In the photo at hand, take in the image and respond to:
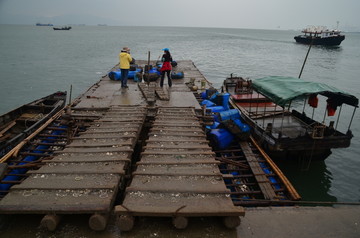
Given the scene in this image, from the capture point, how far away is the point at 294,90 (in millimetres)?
9719

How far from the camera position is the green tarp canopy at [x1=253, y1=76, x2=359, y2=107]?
9.45 m

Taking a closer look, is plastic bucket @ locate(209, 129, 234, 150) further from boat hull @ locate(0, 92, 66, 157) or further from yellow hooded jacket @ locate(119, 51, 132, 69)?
boat hull @ locate(0, 92, 66, 157)

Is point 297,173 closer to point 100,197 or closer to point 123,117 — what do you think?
point 123,117

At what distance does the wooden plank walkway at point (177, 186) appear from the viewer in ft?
13.7

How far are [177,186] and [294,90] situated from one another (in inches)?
289

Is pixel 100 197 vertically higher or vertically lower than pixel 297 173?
higher

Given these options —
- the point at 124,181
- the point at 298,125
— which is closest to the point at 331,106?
the point at 298,125

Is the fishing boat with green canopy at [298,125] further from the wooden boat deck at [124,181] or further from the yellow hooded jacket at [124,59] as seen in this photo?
the yellow hooded jacket at [124,59]

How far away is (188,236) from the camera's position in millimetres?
4238

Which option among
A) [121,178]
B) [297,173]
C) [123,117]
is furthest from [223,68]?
[121,178]

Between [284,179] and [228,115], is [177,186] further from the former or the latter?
[228,115]

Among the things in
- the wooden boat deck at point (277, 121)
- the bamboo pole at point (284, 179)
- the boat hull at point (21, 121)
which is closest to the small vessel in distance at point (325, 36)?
the wooden boat deck at point (277, 121)

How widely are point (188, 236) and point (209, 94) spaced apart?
1153 cm

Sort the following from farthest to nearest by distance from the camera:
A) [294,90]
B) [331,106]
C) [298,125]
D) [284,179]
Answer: [298,125] → [331,106] → [294,90] → [284,179]
